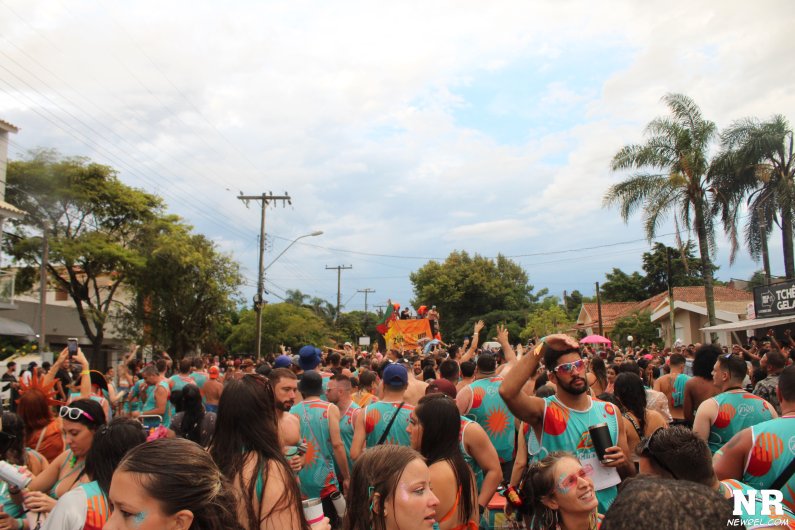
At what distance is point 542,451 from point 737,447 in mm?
1161

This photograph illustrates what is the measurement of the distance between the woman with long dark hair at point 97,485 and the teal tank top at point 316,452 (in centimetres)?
230

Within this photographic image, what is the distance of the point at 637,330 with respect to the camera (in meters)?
40.7

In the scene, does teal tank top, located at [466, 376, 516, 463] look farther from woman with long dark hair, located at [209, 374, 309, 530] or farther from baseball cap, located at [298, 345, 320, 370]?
woman with long dark hair, located at [209, 374, 309, 530]

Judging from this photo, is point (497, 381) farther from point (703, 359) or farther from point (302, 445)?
point (302, 445)

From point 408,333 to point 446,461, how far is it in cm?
1749

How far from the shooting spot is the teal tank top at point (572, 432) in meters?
4.21

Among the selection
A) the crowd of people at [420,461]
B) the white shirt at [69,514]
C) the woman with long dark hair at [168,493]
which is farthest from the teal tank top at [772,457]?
the white shirt at [69,514]

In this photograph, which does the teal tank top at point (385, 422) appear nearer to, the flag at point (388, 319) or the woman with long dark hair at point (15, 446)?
the woman with long dark hair at point (15, 446)

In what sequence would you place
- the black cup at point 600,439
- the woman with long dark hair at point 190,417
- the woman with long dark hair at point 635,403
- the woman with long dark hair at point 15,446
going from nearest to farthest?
the black cup at point 600,439, the woman with long dark hair at point 15,446, the woman with long dark hair at point 635,403, the woman with long dark hair at point 190,417

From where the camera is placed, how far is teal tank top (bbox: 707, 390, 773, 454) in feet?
17.2

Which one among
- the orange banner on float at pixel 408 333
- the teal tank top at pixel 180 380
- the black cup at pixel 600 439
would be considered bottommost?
the black cup at pixel 600 439

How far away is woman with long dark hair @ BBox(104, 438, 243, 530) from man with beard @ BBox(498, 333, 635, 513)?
2333 millimetres

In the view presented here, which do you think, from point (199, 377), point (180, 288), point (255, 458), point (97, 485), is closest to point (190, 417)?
point (199, 377)

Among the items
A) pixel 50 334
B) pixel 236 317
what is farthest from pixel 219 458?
pixel 236 317
